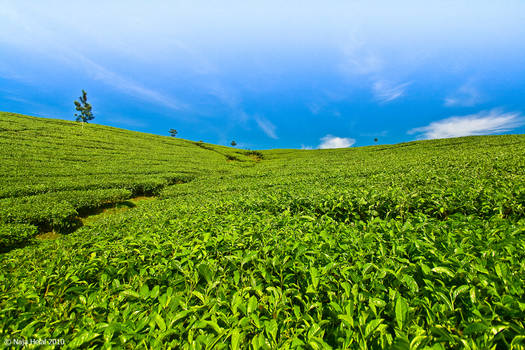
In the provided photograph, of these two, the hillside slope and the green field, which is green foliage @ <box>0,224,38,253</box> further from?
the green field

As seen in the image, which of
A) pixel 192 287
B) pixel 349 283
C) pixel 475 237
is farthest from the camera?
pixel 475 237

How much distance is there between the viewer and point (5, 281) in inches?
144

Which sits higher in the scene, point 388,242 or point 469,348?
point 388,242

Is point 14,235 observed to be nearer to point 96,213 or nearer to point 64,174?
point 96,213

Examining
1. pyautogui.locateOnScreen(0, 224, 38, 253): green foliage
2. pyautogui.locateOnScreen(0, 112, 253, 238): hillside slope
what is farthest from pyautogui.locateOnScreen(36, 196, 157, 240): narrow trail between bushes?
pyautogui.locateOnScreen(0, 224, 38, 253): green foliage

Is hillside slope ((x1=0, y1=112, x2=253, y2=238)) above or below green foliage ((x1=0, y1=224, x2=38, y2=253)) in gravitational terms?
above

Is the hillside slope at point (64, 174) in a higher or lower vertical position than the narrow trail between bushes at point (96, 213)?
higher

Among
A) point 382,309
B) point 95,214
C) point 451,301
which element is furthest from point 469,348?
point 95,214

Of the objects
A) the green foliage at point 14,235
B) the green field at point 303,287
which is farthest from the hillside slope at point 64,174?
the green field at point 303,287

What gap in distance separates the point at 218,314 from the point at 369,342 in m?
1.67

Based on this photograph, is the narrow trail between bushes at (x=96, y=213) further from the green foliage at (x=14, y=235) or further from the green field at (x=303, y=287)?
the green field at (x=303, y=287)

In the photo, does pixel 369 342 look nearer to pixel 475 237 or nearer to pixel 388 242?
pixel 388 242

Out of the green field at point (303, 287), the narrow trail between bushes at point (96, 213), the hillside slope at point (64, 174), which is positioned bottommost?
the green field at point (303, 287)

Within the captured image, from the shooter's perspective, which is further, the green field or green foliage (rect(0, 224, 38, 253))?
green foliage (rect(0, 224, 38, 253))
